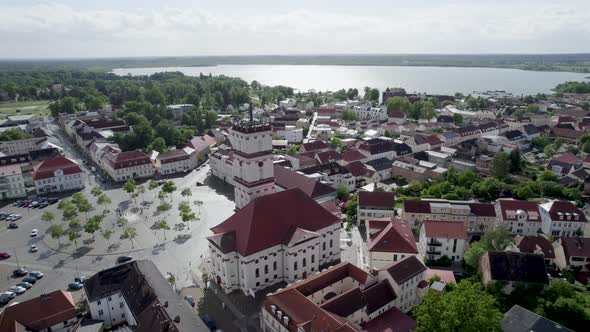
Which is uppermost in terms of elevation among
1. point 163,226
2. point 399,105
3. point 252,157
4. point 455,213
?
point 252,157

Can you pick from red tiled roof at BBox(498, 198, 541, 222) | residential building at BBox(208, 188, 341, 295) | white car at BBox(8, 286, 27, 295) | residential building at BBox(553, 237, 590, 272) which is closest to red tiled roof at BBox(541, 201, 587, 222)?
red tiled roof at BBox(498, 198, 541, 222)

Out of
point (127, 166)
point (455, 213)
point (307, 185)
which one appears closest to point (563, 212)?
point (455, 213)

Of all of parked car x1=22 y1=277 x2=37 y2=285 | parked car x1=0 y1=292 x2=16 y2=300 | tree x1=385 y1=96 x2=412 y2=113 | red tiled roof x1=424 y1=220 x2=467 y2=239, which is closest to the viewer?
parked car x1=0 y1=292 x2=16 y2=300

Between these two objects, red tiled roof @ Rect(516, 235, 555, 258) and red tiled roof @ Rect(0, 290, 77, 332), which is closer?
red tiled roof @ Rect(0, 290, 77, 332)

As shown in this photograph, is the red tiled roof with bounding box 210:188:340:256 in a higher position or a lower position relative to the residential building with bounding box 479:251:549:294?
higher

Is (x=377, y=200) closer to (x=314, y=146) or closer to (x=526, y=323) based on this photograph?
(x=526, y=323)

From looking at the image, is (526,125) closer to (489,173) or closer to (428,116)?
(428,116)

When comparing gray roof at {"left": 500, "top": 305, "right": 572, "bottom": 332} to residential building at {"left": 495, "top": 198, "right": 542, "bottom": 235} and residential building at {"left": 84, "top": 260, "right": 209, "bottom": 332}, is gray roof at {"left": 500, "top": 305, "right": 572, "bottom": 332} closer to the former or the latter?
residential building at {"left": 495, "top": 198, "right": 542, "bottom": 235}
